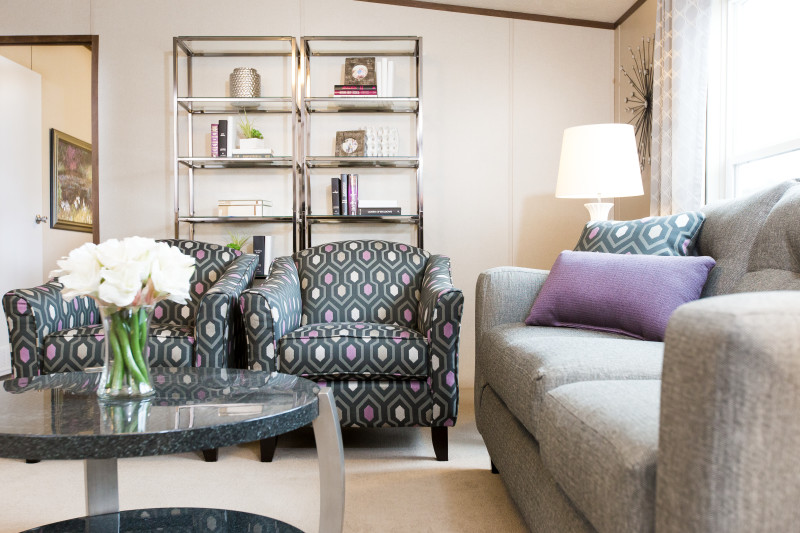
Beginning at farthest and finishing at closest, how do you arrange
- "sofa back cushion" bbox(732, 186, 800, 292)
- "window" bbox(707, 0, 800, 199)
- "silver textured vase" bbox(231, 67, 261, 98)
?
1. "silver textured vase" bbox(231, 67, 261, 98)
2. "window" bbox(707, 0, 800, 199)
3. "sofa back cushion" bbox(732, 186, 800, 292)

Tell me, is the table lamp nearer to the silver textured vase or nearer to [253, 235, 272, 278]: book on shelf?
[253, 235, 272, 278]: book on shelf

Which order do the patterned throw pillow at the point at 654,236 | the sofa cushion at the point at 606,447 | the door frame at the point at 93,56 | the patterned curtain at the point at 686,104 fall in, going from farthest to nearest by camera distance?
1. the door frame at the point at 93,56
2. the patterned curtain at the point at 686,104
3. the patterned throw pillow at the point at 654,236
4. the sofa cushion at the point at 606,447

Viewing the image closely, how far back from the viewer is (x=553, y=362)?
60.3 inches

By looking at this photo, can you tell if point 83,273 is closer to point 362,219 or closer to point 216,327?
point 216,327

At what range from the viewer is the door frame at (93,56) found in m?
3.91

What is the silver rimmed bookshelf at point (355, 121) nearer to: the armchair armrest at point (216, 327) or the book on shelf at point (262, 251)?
the book on shelf at point (262, 251)

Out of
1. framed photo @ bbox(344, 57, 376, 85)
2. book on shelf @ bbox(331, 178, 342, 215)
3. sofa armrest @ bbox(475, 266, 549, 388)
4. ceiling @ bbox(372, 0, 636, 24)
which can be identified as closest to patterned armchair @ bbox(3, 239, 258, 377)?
sofa armrest @ bbox(475, 266, 549, 388)

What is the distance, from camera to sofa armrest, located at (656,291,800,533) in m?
0.72

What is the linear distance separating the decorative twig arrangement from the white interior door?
3911mm

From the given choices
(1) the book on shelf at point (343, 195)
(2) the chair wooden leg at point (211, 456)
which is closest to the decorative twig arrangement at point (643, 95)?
(1) the book on shelf at point (343, 195)

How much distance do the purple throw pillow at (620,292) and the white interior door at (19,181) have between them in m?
3.60

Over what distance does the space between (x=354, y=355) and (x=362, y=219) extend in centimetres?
156

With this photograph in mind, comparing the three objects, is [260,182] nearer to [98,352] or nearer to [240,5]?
[240,5]

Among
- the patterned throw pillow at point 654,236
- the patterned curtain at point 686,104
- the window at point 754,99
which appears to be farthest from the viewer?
the patterned curtain at point 686,104
